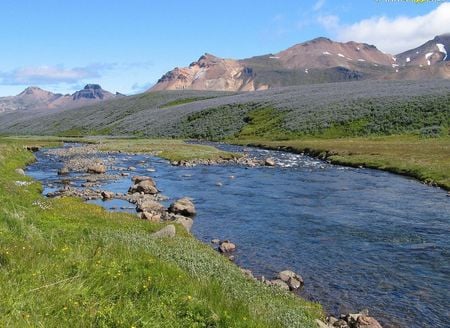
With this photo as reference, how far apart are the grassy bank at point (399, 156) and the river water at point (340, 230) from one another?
2.04m

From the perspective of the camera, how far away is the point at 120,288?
420 inches

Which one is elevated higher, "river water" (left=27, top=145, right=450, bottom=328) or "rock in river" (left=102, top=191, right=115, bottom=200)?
"rock in river" (left=102, top=191, right=115, bottom=200)

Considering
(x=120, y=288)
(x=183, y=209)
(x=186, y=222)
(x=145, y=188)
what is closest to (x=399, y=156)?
(x=145, y=188)

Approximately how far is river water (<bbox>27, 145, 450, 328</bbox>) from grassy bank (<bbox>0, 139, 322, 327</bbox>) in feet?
11.8

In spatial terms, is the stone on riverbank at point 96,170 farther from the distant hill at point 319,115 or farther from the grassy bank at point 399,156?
the distant hill at point 319,115

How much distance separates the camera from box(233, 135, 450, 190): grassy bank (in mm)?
43281

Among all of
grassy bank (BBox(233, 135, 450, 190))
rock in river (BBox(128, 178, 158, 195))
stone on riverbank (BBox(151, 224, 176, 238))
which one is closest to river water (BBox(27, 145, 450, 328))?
rock in river (BBox(128, 178, 158, 195))

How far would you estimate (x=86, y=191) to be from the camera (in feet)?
124

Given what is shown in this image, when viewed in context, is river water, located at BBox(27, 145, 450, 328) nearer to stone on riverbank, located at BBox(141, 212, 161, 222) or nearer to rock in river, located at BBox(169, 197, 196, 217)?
rock in river, located at BBox(169, 197, 196, 217)

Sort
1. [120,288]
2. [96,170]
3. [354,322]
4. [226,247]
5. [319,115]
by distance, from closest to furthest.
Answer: [120,288], [354,322], [226,247], [96,170], [319,115]

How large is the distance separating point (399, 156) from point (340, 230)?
105 ft

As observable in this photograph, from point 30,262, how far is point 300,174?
3909 centimetres

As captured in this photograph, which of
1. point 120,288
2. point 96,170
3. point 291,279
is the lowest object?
point 96,170

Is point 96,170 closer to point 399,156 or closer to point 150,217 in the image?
point 150,217
